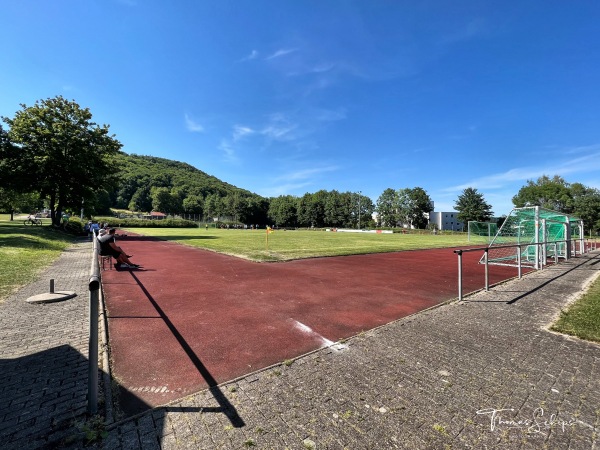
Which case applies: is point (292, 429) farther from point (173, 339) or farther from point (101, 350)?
point (101, 350)

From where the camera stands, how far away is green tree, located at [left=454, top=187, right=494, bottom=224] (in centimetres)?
8050

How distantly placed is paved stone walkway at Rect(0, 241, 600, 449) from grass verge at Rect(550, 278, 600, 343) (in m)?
0.31

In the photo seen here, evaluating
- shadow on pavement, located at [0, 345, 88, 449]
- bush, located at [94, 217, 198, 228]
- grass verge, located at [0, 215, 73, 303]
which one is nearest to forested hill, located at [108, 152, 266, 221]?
bush, located at [94, 217, 198, 228]

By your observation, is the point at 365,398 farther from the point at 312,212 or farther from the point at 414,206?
the point at 312,212

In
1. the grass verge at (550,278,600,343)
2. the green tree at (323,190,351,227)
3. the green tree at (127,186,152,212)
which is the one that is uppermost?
the green tree at (127,186,152,212)

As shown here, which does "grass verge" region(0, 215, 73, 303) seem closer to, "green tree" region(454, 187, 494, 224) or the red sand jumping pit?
the red sand jumping pit

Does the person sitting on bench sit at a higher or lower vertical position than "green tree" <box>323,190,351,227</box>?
lower

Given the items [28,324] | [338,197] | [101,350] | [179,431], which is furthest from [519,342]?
[338,197]

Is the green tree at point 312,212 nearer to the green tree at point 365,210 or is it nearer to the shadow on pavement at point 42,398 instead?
the green tree at point 365,210

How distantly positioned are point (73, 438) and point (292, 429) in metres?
1.83

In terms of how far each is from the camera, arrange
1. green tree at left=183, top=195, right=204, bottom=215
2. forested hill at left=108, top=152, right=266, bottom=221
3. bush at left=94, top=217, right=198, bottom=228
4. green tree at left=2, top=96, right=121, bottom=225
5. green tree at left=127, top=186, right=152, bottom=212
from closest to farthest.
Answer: green tree at left=2, top=96, right=121, bottom=225 → bush at left=94, top=217, right=198, bottom=228 → forested hill at left=108, top=152, right=266, bottom=221 → green tree at left=127, top=186, right=152, bottom=212 → green tree at left=183, top=195, right=204, bottom=215

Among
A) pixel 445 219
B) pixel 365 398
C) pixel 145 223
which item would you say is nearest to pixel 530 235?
pixel 365 398

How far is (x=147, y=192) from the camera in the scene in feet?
392

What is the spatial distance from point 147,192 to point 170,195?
1206cm
